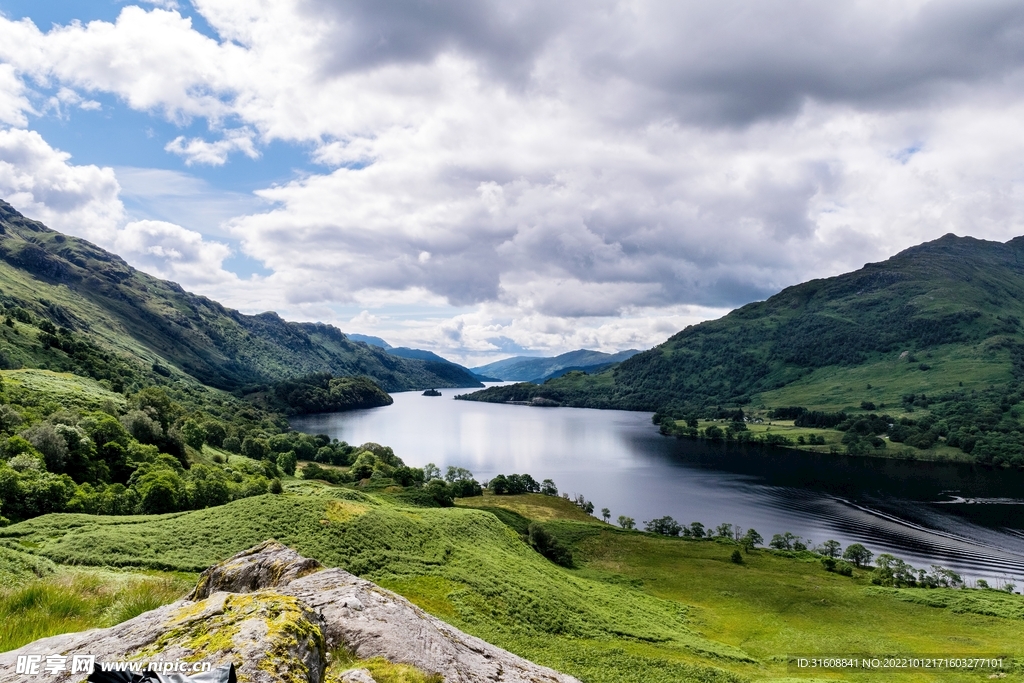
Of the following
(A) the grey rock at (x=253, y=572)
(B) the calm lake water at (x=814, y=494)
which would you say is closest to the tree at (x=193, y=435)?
(B) the calm lake water at (x=814, y=494)

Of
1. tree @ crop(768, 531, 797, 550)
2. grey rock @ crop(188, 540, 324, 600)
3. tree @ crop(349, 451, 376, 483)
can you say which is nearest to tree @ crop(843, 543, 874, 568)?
tree @ crop(768, 531, 797, 550)

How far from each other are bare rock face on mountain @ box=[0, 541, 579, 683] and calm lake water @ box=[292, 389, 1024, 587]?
351 ft

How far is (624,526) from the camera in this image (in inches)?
3844

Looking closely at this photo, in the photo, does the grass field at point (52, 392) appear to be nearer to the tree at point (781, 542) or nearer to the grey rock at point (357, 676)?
the grey rock at point (357, 676)

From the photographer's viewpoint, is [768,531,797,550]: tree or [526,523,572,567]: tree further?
[768,531,797,550]: tree

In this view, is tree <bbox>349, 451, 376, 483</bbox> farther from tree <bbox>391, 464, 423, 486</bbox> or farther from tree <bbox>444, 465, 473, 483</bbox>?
tree <bbox>444, 465, 473, 483</bbox>

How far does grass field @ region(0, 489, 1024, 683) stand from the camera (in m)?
30.4

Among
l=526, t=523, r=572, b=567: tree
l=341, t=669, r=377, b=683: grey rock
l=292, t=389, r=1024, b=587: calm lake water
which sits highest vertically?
l=341, t=669, r=377, b=683: grey rock

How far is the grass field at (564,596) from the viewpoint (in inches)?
1198

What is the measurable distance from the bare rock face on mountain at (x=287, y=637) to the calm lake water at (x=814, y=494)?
351ft

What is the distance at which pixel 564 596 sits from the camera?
139 ft

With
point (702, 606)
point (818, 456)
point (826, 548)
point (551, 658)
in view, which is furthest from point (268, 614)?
point (818, 456)

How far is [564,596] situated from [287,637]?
128ft

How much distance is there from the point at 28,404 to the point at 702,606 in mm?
103703
